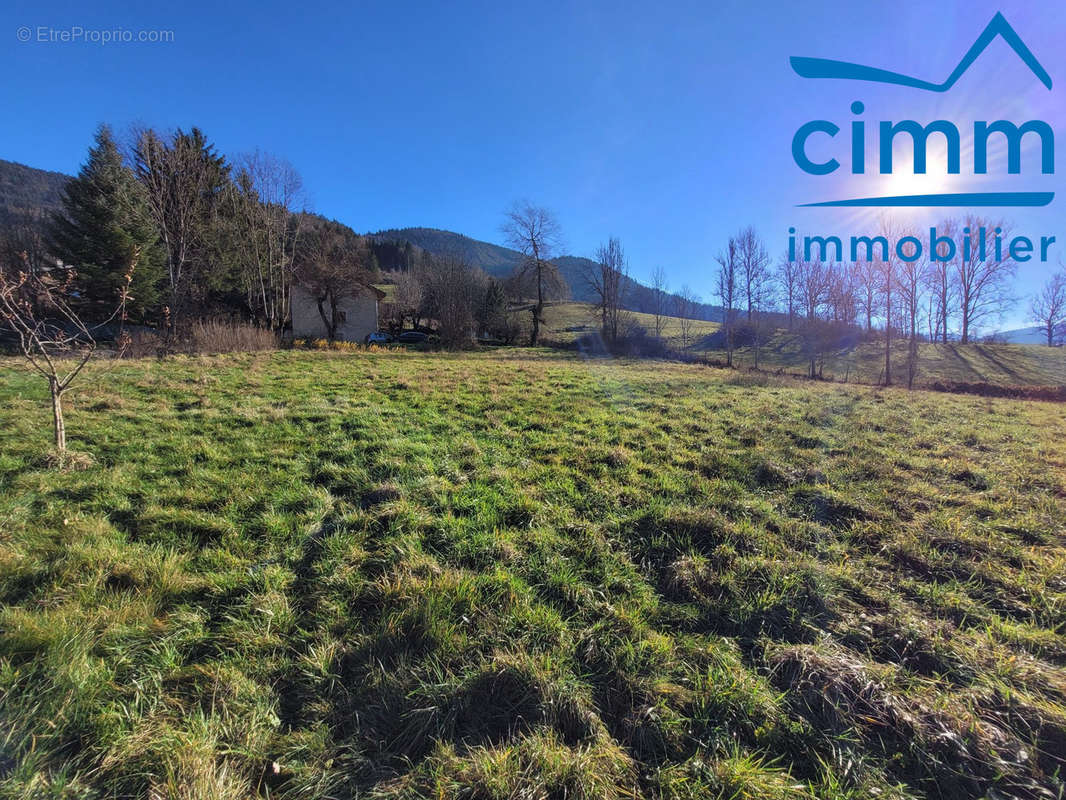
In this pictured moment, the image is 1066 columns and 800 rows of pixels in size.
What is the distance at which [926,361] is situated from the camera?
29.6 meters

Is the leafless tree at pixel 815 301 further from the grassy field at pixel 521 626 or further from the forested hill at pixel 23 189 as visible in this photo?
the forested hill at pixel 23 189

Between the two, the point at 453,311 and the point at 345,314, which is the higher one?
the point at 345,314

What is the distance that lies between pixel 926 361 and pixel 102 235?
55.9 metres

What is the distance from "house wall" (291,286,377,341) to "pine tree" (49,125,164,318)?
948 cm

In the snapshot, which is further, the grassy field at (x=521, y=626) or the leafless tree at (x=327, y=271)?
the leafless tree at (x=327, y=271)

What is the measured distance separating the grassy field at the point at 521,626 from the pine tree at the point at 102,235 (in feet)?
81.2

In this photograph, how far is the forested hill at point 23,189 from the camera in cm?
3762

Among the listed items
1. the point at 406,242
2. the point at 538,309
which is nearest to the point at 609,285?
the point at 538,309

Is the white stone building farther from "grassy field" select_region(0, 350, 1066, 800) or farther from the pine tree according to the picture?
"grassy field" select_region(0, 350, 1066, 800)

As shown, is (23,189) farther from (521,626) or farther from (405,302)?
(521,626)

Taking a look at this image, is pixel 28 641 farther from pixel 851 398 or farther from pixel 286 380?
pixel 851 398

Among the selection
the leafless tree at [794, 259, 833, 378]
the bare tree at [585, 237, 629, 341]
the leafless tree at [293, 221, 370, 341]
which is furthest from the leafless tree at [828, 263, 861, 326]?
the leafless tree at [293, 221, 370, 341]

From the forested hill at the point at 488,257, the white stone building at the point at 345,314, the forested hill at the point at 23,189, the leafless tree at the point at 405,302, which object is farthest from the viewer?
the forested hill at the point at 488,257

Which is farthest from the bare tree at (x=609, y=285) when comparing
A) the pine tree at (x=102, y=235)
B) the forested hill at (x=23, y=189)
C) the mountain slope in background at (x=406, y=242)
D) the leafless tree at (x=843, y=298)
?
the forested hill at (x=23, y=189)
